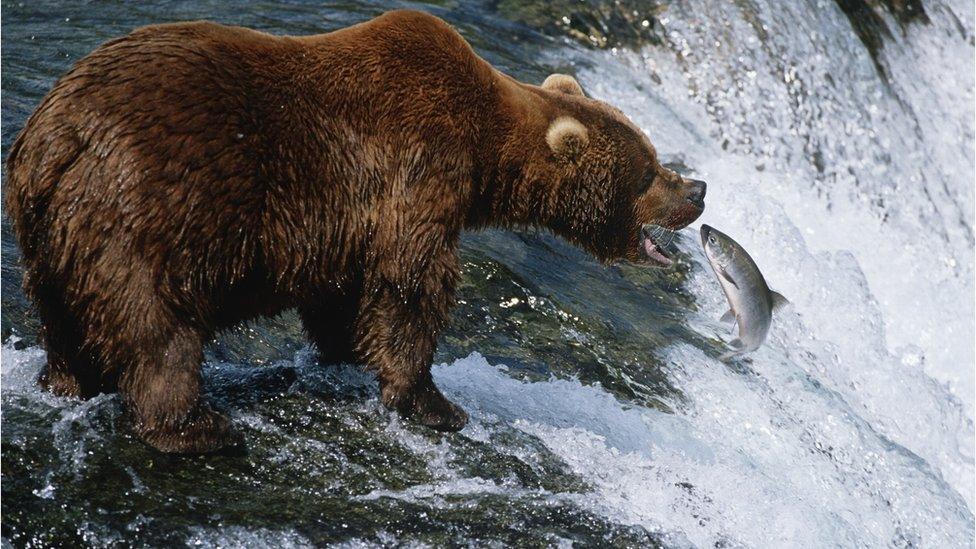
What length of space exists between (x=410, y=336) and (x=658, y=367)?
234 cm

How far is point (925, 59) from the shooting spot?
13.7m

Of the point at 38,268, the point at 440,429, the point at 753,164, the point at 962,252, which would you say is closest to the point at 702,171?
the point at 753,164

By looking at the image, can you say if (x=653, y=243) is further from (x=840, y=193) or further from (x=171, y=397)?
(x=840, y=193)

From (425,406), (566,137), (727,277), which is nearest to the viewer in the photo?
(425,406)

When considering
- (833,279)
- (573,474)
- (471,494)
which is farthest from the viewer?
(833,279)

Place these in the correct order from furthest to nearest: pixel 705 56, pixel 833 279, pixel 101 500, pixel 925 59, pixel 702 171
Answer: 1. pixel 925 59
2. pixel 705 56
3. pixel 702 171
4. pixel 833 279
5. pixel 101 500

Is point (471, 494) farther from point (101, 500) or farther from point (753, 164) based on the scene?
point (753, 164)

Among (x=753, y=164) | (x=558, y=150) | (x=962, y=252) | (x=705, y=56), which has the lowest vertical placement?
(x=962, y=252)

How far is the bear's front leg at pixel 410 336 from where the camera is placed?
5.11 metres

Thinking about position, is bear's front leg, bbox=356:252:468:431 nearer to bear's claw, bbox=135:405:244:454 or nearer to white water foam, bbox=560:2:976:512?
bear's claw, bbox=135:405:244:454

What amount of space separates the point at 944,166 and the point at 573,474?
340 inches

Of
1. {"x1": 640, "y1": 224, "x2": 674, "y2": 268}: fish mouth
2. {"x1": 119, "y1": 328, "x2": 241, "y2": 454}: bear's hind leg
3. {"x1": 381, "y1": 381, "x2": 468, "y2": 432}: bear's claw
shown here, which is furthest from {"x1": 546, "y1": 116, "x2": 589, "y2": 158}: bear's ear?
{"x1": 119, "y1": 328, "x2": 241, "y2": 454}: bear's hind leg

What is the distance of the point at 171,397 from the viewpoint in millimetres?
4492

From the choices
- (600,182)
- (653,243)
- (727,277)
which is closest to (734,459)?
(727,277)
